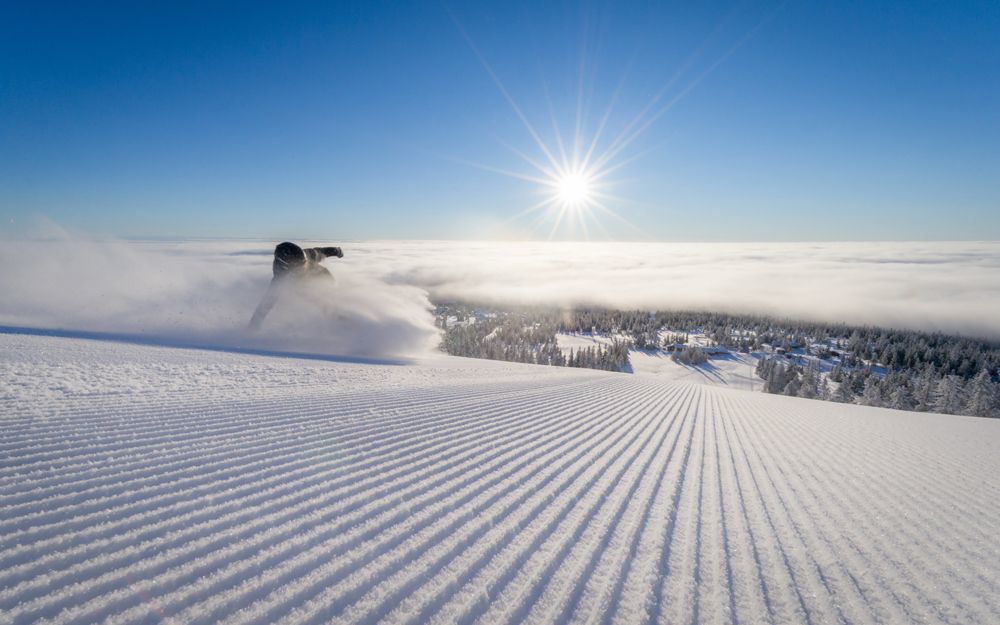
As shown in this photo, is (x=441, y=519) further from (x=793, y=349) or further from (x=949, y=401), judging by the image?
(x=793, y=349)

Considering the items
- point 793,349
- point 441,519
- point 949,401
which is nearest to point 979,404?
point 949,401

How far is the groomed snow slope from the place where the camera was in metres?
2.08

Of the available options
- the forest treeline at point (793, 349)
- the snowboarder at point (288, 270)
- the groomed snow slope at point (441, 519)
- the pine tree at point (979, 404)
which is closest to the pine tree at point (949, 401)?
the forest treeline at point (793, 349)

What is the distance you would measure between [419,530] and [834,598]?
2.85 m

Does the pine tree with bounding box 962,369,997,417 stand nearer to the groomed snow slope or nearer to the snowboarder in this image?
the groomed snow slope

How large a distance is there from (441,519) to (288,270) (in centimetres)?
1927

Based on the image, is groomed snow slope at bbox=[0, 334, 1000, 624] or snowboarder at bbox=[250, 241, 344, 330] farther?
snowboarder at bbox=[250, 241, 344, 330]

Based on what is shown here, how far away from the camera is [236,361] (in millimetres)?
9422

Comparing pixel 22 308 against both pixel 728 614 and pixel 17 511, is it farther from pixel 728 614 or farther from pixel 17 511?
pixel 728 614

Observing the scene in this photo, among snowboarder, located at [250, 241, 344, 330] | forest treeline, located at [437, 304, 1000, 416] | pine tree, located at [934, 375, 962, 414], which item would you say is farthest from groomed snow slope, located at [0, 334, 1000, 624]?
pine tree, located at [934, 375, 962, 414]

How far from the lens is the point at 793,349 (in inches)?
3686

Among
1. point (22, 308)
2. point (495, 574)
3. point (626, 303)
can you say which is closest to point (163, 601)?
point (495, 574)

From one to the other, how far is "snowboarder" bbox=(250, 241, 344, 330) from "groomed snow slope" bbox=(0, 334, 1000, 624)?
37.1 ft

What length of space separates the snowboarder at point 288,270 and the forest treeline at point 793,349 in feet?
50.4
